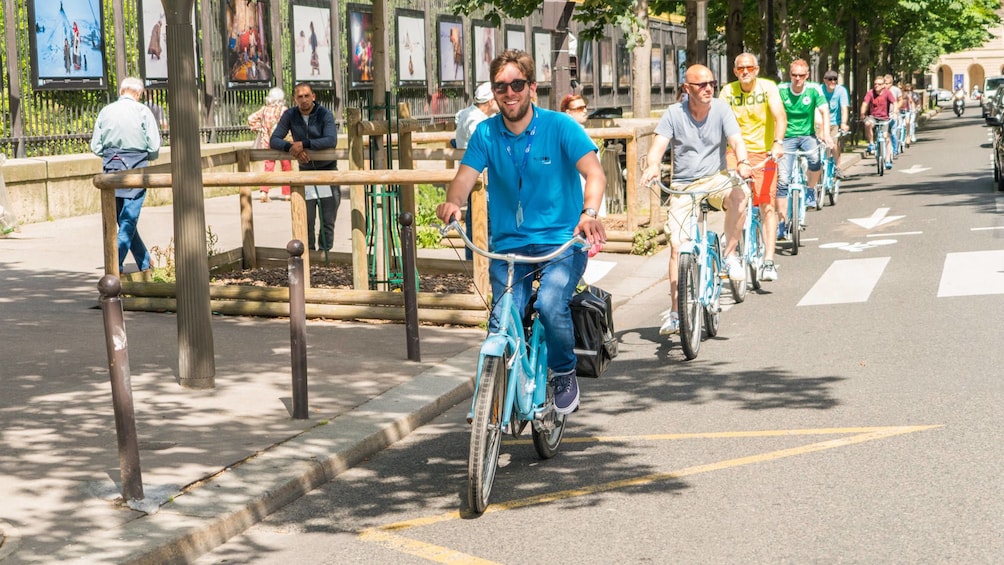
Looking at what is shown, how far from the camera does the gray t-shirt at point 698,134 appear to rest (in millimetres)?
9742

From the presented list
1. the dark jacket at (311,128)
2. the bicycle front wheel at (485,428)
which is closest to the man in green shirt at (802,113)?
the dark jacket at (311,128)

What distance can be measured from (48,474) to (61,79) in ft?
47.8

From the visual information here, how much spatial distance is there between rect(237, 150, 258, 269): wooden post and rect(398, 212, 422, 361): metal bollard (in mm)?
4294

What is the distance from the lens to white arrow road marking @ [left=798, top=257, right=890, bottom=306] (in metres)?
11.5

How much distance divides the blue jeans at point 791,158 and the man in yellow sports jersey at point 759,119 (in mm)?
2418

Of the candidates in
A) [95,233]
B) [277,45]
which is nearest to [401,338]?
[95,233]

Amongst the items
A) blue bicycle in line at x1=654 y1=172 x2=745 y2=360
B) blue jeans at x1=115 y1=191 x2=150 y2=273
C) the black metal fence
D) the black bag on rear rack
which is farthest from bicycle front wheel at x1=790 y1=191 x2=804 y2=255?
the black bag on rear rack

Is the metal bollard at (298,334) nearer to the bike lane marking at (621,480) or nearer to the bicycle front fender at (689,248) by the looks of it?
the bike lane marking at (621,480)

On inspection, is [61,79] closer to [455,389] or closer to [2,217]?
[2,217]

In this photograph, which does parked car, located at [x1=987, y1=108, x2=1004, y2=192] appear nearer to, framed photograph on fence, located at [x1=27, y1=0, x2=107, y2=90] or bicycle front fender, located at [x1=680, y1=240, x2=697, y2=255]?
bicycle front fender, located at [x1=680, y1=240, x2=697, y2=255]

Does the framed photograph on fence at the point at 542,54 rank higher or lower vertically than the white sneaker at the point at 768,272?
higher

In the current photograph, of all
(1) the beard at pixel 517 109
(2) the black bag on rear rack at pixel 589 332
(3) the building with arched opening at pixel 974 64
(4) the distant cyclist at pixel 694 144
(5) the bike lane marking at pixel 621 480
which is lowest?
(5) the bike lane marking at pixel 621 480

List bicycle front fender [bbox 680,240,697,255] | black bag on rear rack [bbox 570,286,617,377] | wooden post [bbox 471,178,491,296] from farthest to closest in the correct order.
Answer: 1. wooden post [bbox 471,178,491,296]
2. bicycle front fender [bbox 680,240,697,255]
3. black bag on rear rack [bbox 570,286,617,377]

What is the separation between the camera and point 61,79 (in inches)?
772
